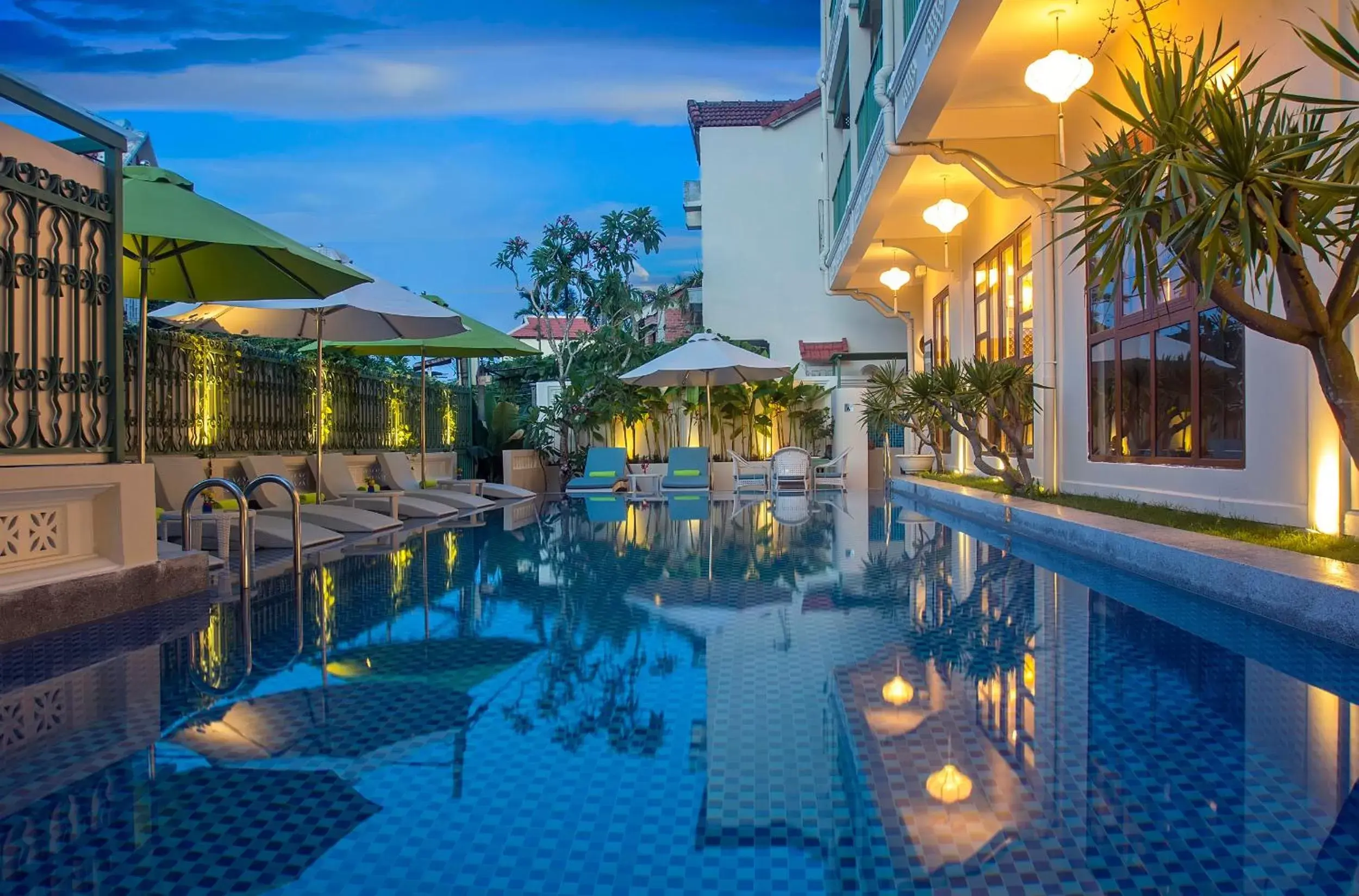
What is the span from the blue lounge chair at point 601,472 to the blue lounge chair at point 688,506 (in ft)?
3.38

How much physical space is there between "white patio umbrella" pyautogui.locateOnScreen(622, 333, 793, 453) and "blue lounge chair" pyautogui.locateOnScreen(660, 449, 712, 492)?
297mm

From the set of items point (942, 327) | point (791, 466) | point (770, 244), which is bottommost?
point (791, 466)

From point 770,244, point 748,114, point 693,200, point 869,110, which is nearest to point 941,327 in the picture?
point 869,110

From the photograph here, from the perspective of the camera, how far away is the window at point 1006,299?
12383mm

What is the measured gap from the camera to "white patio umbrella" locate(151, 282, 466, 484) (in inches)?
376

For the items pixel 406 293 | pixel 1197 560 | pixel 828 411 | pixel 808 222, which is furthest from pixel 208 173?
pixel 1197 560

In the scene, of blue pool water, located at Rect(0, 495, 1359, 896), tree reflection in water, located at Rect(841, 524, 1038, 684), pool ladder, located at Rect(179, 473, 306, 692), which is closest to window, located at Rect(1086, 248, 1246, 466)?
tree reflection in water, located at Rect(841, 524, 1038, 684)

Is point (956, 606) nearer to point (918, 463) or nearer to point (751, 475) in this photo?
point (918, 463)

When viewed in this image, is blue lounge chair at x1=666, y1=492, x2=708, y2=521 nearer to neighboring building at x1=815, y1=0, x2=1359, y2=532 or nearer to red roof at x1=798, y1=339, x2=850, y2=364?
neighboring building at x1=815, y1=0, x2=1359, y2=532

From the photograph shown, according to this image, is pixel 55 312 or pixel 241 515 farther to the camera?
pixel 241 515

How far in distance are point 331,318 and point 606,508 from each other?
15.7 feet

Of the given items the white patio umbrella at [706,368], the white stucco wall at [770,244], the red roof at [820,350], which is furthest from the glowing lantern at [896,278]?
the white stucco wall at [770,244]

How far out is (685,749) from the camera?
3090mm

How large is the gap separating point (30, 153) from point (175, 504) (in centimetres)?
408
